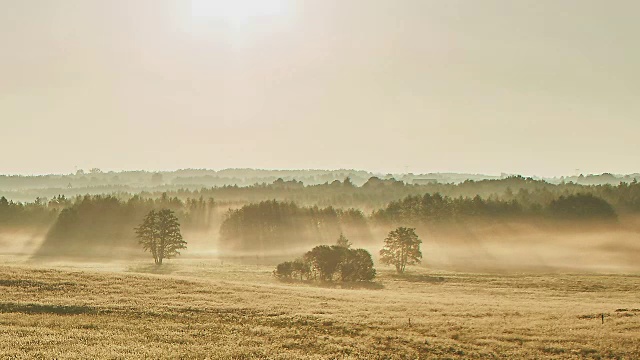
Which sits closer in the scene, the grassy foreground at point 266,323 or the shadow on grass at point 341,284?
the grassy foreground at point 266,323

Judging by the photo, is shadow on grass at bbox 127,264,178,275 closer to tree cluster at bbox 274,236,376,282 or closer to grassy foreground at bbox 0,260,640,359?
tree cluster at bbox 274,236,376,282

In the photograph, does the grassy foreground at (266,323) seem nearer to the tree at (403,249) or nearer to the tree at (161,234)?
the tree at (403,249)

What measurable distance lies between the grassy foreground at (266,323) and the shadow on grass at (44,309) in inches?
3.5

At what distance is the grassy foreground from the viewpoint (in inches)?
1470

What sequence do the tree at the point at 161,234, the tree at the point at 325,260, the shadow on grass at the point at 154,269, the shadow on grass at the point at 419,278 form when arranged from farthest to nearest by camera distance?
the tree at the point at 161,234 < the shadow on grass at the point at 154,269 < the tree at the point at 325,260 < the shadow on grass at the point at 419,278

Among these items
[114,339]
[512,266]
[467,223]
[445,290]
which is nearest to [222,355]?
[114,339]

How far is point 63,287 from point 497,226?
168946 millimetres

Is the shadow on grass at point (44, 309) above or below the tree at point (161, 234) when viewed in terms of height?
below

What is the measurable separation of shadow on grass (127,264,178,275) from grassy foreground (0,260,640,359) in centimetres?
3760

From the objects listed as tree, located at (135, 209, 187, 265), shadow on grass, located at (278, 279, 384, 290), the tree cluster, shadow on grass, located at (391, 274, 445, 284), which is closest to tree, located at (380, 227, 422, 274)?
shadow on grass, located at (391, 274, 445, 284)

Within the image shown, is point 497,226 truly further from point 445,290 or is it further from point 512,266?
point 445,290

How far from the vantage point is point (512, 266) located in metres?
131

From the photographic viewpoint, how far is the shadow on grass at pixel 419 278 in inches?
3749

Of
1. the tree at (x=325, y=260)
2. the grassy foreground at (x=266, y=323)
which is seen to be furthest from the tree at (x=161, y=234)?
the grassy foreground at (x=266, y=323)
